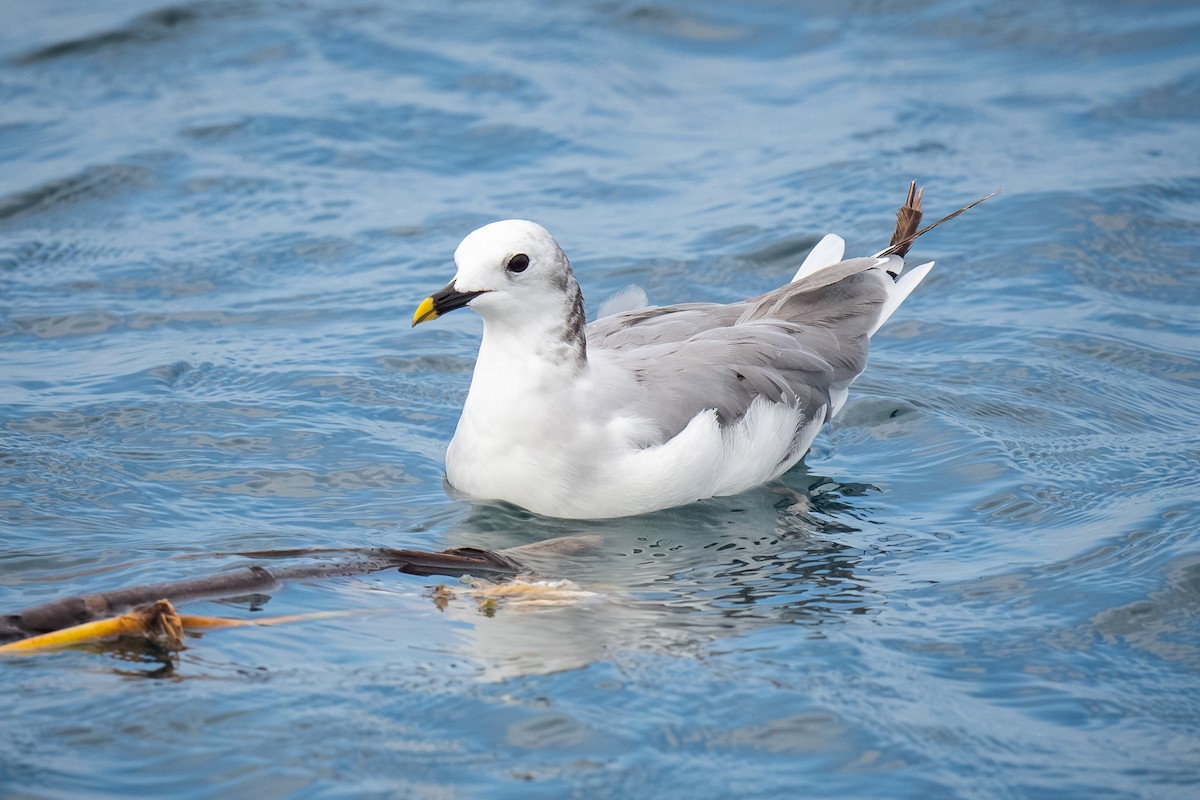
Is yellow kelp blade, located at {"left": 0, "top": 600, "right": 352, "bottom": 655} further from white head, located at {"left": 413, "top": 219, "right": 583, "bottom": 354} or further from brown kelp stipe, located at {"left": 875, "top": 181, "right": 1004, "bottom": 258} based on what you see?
brown kelp stipe, located at {"left": 875, "top": 181, "right": 1004, "bottom": 258}

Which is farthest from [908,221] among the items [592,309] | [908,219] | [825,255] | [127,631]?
[127,631]

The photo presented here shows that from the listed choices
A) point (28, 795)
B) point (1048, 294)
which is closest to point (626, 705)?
point (28, 795)

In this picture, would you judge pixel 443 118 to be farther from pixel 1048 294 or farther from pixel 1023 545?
pixel 1023 545

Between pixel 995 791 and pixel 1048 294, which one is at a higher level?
pixel 1048 294

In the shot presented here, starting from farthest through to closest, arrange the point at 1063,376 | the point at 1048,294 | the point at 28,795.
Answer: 1. the point at 1048,294
2. the point at 1063,376
3. the point at 28,795

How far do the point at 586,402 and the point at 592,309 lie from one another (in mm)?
3136

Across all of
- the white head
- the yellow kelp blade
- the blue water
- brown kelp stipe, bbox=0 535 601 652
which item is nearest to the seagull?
the white head

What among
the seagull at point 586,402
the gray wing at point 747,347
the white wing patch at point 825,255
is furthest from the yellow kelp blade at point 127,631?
the white wing patch at point 825,255

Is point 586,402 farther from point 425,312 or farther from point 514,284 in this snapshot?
point 425,312

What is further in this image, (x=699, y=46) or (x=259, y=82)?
(x=699, y=46)

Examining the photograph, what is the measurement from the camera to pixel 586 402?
6879mm

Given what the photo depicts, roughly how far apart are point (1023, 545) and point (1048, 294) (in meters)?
3.52

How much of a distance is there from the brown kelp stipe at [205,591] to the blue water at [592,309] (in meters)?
0.08

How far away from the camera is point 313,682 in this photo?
17.2 feet
